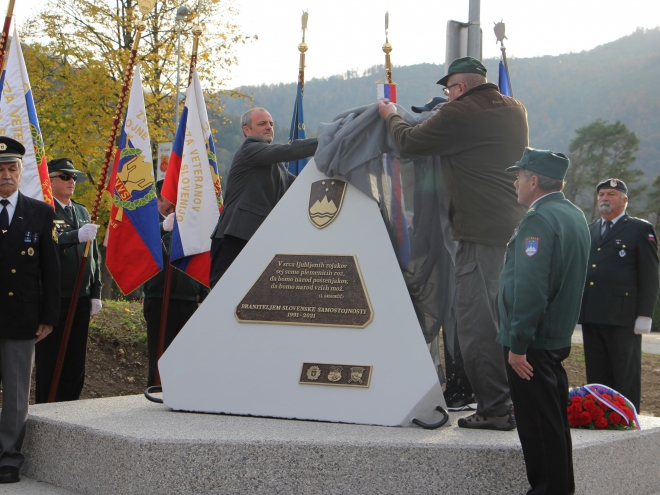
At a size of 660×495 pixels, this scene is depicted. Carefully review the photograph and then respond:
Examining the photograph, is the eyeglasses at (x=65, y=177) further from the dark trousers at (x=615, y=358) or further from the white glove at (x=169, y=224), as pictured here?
the dark trousers at (x=615, y=358)

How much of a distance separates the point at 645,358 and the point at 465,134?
1015 centimetres

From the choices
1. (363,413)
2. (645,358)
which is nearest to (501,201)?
(363,413)

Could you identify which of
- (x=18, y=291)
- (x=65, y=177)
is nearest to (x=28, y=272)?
(x=18, y=291)

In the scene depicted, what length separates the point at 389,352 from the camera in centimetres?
414

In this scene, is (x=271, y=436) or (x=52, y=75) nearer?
(x=271, y=436)

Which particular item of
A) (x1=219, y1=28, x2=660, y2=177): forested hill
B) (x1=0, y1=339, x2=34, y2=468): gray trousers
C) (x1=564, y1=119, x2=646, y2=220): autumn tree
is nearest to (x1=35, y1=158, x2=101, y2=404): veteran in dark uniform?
(x1=0, y1=339, x2=34, y2=468): gray trousers

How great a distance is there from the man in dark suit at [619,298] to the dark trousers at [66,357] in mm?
3996

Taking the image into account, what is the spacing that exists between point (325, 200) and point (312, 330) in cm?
82

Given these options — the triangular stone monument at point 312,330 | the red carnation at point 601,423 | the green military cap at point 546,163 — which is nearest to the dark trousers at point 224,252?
the triangular stone monument at point 312,330

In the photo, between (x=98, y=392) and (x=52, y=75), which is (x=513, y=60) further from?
(x=98, y=392)

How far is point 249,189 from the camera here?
5430 mm

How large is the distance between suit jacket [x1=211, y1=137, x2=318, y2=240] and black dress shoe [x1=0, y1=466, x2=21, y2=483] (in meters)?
2.15

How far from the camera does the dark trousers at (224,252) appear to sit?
5.43 metres

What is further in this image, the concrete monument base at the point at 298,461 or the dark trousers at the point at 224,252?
the dark trousers at the point at 224,252
